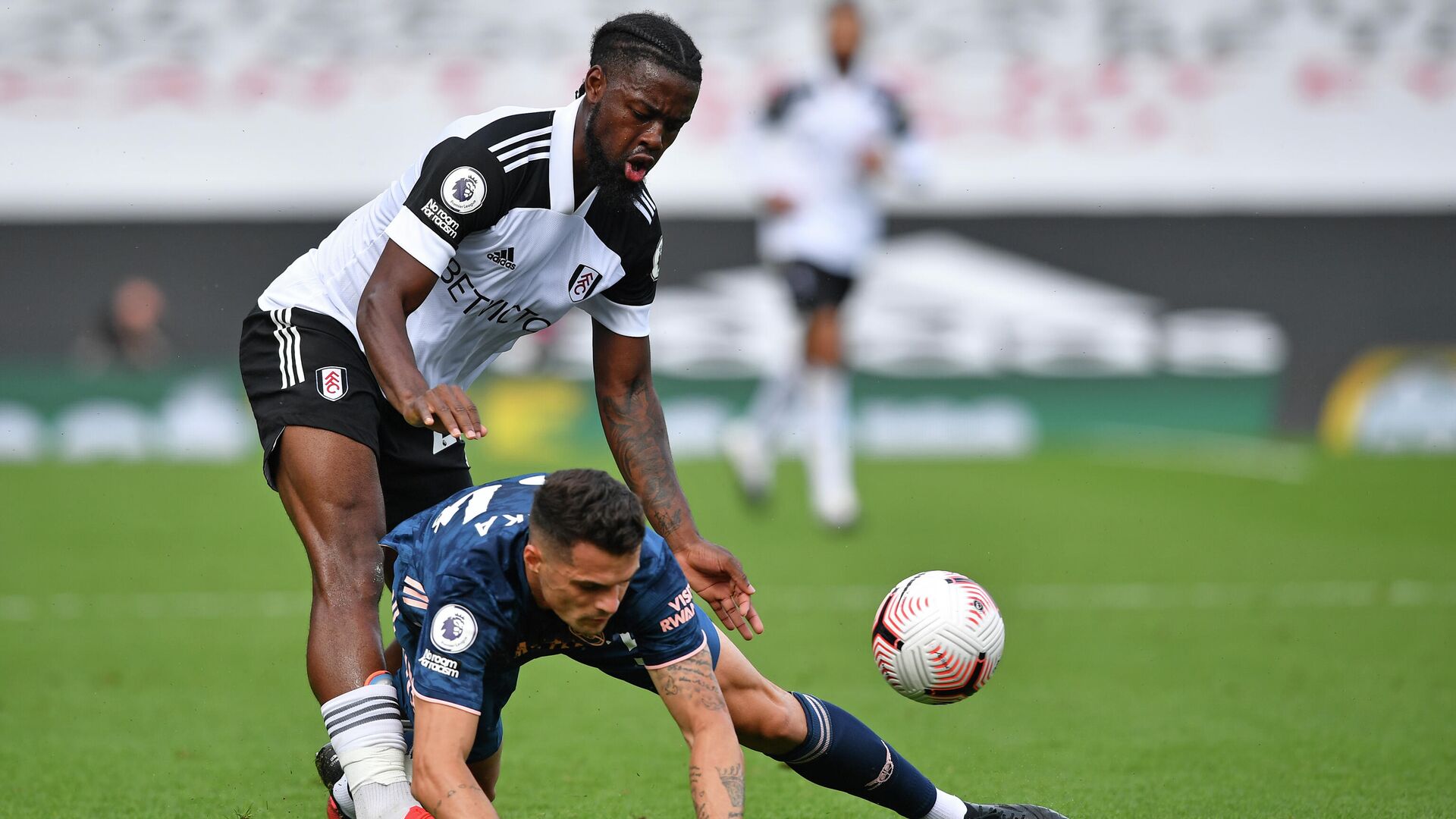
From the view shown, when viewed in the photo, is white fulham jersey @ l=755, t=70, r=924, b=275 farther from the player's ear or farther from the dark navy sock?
the dark navy sock

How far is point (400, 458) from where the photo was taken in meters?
4.89

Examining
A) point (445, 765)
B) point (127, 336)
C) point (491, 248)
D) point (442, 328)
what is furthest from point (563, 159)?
point (127, 336)

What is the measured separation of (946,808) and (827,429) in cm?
691

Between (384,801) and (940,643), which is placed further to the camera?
(940,643)

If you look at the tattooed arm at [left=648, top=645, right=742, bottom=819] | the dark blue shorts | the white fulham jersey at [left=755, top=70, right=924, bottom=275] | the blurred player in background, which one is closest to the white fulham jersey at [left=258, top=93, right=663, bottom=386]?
the dark blue shorts

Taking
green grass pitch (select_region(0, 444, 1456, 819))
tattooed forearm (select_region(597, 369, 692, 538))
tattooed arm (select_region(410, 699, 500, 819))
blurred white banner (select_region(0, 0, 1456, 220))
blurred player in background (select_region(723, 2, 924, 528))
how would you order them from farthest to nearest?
blurred white banner (select_region(0, 0, 1456, 220)), blurred player in background (select_region(723, 2, 924, 528)), green grass pitch (select_region(0, 444, 1456, 819)), tattooed forearm (select_region(597, 369, 692, 538)), tattooed arm (select_region(410, 699, 500, 819))

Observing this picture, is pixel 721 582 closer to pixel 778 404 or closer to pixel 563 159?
pixel 563 159

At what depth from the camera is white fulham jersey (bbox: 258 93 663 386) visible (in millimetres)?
4480

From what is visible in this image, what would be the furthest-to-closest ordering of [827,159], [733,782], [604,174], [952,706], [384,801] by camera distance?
[827,159], [952,706], [604,174], [384,801], [733,782]

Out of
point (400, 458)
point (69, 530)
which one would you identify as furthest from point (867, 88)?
point (400, 458)

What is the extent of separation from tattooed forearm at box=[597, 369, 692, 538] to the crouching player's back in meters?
0.76

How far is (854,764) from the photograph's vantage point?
4414 mm

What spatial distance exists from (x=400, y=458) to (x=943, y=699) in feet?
5.81

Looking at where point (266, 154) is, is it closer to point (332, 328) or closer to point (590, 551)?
point (332, 328)
